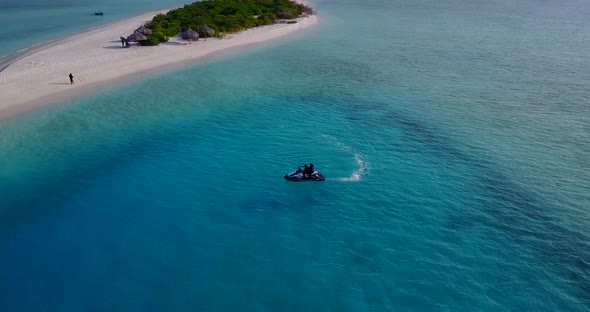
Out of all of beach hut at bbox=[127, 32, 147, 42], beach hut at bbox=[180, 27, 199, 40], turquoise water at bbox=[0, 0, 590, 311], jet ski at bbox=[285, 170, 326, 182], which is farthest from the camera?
beach hut at bbox=[180, 27, 199, 40]

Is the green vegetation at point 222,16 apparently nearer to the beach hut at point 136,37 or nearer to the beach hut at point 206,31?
the beach hut at point 136,37

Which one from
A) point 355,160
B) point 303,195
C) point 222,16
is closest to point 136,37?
point 222,16

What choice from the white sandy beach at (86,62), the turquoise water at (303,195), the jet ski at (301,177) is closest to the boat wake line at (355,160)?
the turquoise water at (303,195)

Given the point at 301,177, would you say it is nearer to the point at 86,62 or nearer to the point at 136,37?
the point at 86,62

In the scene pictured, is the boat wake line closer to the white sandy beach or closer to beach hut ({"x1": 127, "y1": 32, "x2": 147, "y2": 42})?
the white sandy beach

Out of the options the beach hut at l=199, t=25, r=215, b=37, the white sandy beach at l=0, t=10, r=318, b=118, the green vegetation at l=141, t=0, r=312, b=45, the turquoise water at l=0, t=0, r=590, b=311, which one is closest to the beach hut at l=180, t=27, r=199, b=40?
the white sandy beach at l=0, t=10, r=318, b=118

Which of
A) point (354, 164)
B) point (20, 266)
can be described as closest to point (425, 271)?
point (354, 164)
